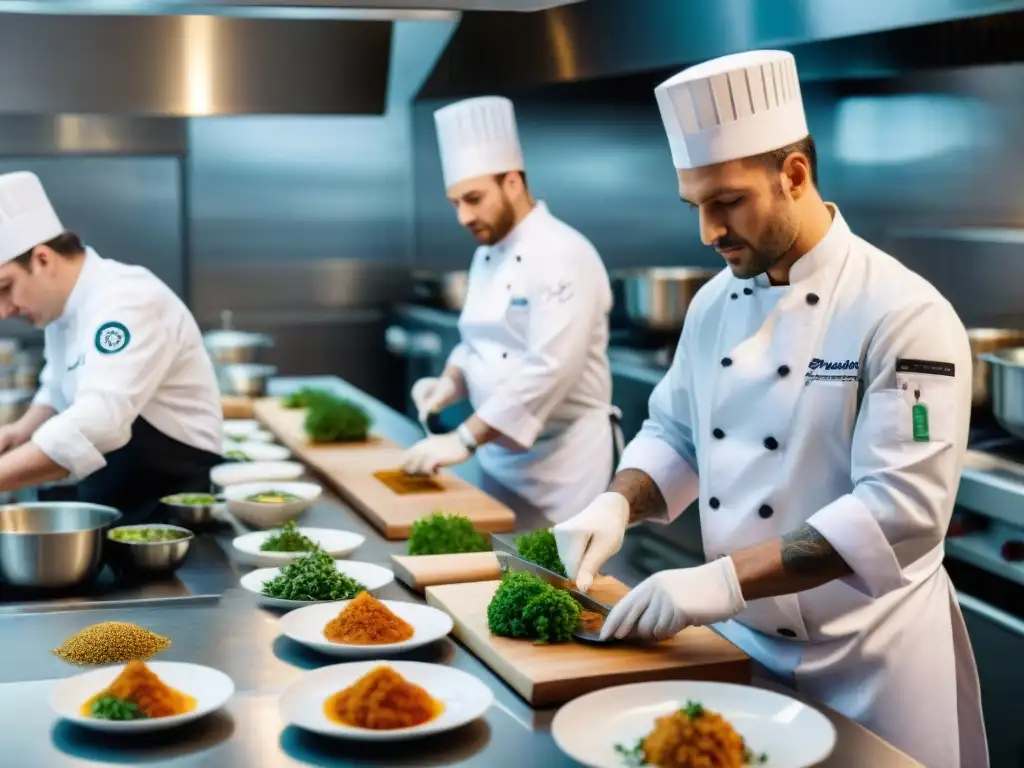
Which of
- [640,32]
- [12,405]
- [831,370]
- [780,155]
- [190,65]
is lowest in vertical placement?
[12,405]

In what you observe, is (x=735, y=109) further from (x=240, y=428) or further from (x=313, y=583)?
(x=240, y=428)

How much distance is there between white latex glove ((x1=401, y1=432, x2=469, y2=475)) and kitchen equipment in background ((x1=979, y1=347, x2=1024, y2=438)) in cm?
129

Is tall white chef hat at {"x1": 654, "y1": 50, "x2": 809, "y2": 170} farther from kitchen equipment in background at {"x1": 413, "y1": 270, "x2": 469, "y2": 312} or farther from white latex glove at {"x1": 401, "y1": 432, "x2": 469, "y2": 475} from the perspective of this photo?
kitchen equipment in background at {"x1": 413, "y1": 270, "x2": 469, "y2": 312}

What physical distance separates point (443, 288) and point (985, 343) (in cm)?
340

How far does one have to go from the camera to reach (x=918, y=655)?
2.08 metres

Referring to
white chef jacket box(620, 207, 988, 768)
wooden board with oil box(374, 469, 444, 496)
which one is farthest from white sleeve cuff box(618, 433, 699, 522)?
wooden board with oil box(374, 469, 444, 496)

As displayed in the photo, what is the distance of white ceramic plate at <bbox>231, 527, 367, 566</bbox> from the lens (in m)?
2.42

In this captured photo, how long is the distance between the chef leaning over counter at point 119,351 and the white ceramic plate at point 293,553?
460mm

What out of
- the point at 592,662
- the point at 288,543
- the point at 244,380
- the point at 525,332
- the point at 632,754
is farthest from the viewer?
the point at 244,380

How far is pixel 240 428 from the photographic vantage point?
3953 millimetres

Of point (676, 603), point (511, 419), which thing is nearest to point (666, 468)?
point (676, 603)

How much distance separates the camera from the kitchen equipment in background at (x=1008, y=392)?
2785mm

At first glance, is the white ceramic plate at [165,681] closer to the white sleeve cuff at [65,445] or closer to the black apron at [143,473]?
the white sleeve cuff at [65,445]

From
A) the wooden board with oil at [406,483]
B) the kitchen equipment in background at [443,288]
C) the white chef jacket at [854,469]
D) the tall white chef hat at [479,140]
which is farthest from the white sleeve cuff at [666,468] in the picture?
the kitchen equipment in background at [443,288]
